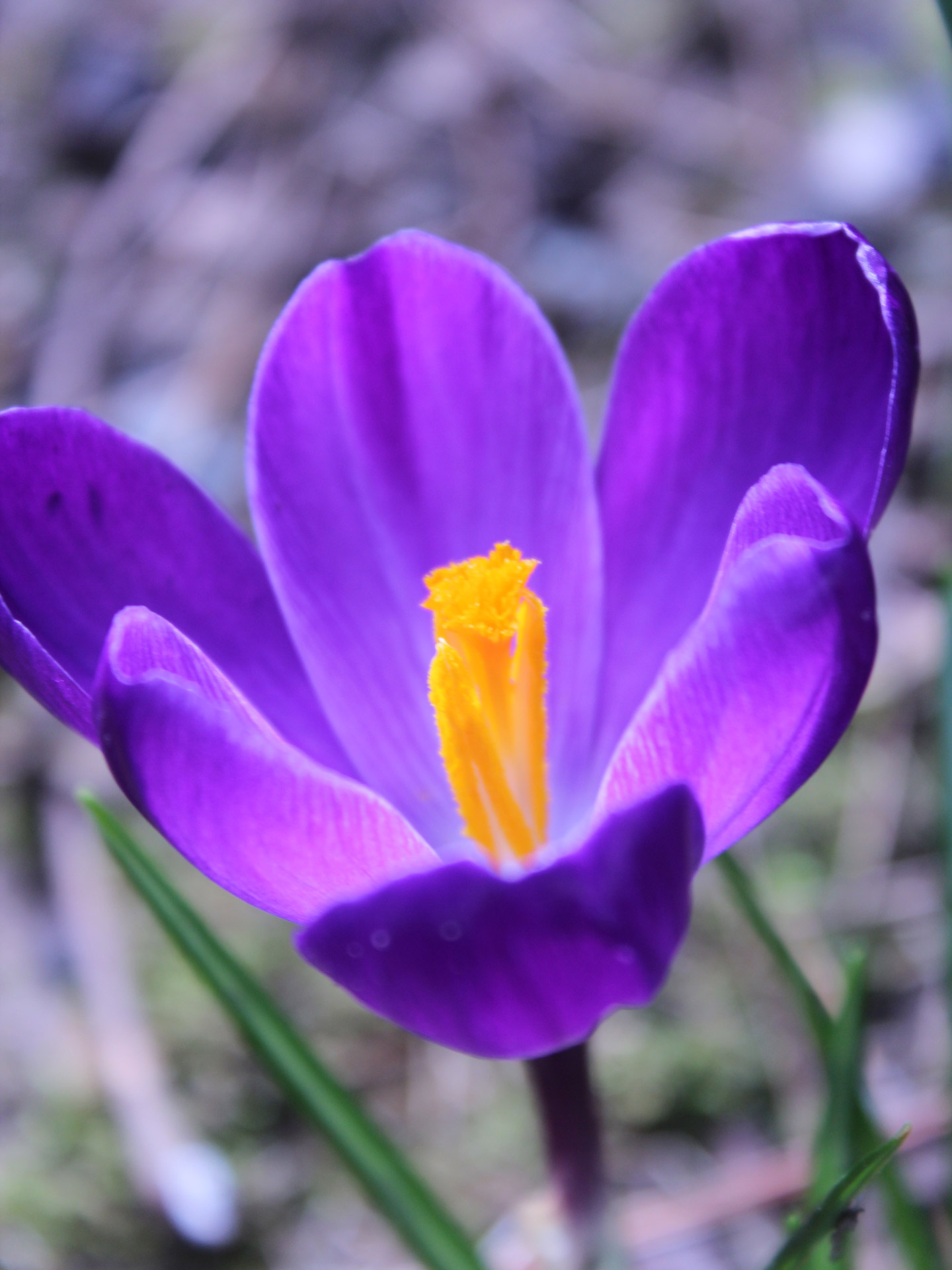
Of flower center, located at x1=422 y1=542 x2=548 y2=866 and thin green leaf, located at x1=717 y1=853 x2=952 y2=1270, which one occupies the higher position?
flower center, located at x1=422 y1=542 x2=548 y2=866

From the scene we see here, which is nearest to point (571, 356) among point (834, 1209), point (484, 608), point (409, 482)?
point (409, 482)

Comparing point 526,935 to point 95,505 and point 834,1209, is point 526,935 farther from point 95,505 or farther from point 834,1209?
point 95,505

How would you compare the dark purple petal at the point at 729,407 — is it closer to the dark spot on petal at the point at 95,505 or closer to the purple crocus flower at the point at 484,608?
the purple crocus flower at the point at 484,608

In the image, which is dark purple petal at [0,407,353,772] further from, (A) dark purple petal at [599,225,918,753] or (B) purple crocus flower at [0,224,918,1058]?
(A) dark purple petal at [599,225,918,753]

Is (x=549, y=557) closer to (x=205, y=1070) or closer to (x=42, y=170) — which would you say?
(x=205, y=1070)

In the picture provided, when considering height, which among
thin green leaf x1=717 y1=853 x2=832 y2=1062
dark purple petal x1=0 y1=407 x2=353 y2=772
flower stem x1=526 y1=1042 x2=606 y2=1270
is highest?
dark purple petal x1=0 y1=407 x2=353 y2=772

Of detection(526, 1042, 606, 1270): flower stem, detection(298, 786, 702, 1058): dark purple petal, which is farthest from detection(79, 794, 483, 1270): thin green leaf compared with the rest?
detection(298, 786, 702, 1058): dark purple petal

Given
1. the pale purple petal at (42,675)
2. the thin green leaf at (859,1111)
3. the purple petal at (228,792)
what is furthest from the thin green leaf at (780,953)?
the pale purple petal at (42,675)

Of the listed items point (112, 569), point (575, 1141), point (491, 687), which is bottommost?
point (575, 1141)
